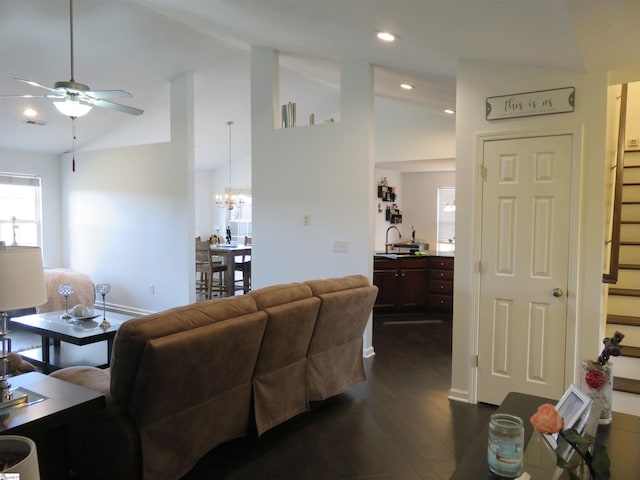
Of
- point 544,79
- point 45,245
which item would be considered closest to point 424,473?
point 544,79

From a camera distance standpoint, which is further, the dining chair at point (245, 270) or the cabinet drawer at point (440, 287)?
the dining chair at point (245, 270)

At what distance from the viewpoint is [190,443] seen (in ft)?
8.16

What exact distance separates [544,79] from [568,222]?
1048 millimetres

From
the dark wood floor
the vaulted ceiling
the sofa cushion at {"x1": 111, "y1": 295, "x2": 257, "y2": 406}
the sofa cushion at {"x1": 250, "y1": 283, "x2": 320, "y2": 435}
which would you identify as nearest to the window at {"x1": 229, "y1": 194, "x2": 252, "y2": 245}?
the vaulted ceiling

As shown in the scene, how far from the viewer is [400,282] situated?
6641 millimetres

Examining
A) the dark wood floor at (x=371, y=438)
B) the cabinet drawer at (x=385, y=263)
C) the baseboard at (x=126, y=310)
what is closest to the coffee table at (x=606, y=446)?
the dark wood floor at (x=371, y=438)

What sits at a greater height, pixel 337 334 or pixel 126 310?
pixel 337 334

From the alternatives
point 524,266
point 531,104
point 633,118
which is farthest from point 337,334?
point 633,118

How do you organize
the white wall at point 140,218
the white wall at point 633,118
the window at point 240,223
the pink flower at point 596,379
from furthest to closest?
1. the window at point 240,223
2. the white wall at point 140,218
3. the white wall at point 633,118
4. the pink flower at point 596,379

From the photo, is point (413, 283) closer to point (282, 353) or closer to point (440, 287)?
point (440, 287)

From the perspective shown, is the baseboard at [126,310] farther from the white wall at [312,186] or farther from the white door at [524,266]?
the white door at [524,266]

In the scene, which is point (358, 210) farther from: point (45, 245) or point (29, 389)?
point (45, 245)

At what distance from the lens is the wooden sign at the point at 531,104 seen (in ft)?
10.4

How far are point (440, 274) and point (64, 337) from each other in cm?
486
